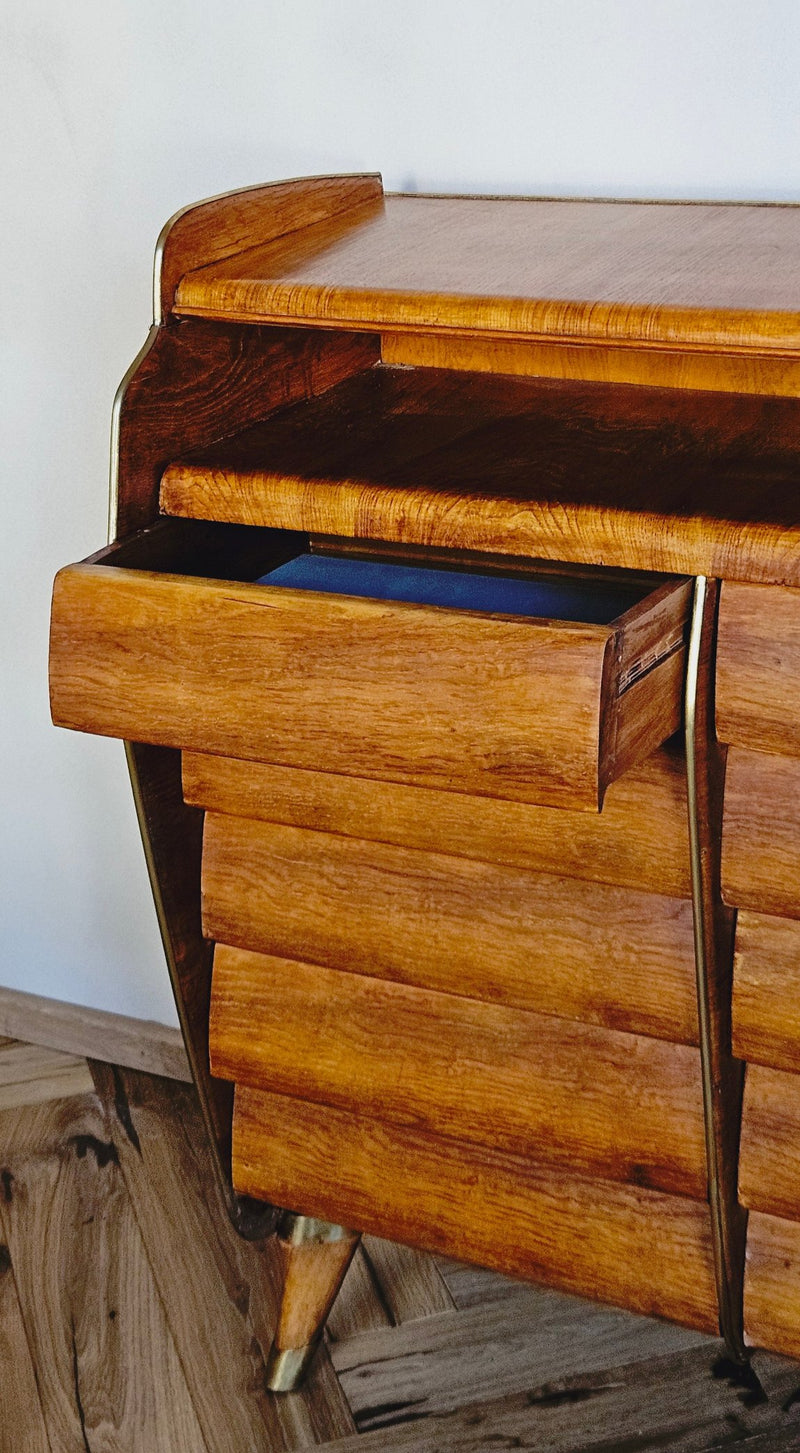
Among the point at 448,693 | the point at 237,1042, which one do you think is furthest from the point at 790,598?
the point at 237,1042

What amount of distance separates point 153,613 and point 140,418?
177 mm

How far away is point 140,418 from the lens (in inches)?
40.6

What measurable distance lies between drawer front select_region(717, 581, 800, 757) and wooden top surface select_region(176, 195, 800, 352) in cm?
15

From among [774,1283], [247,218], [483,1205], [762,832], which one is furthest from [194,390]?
[774,1283]

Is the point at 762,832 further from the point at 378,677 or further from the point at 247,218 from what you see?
the point at 247,218

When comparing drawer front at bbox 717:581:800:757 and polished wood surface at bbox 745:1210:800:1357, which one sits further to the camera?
polished wood surface at bbox 745:1210:800:1357

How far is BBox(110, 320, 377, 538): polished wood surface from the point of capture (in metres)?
1.03

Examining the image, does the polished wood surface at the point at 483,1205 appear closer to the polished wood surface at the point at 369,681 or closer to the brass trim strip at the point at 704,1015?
the brass trim strip at the point at 704,1015

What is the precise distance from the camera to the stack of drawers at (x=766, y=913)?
89 centimetres

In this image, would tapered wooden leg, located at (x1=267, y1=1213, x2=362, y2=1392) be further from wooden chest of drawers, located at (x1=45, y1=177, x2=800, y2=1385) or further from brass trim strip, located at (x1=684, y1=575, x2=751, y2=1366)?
brass trim strip, located at (x1=684, y1=575, x2=751, y2=1366)

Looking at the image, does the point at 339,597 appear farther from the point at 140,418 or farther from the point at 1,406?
the point at 1,406

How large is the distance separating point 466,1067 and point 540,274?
0.58 metres

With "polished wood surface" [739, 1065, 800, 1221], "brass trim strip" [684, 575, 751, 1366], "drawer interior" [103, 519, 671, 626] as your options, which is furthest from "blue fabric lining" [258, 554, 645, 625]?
"polished wood surface" [739, 1065, 800, 1221]

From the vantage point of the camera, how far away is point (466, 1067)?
113 cm
